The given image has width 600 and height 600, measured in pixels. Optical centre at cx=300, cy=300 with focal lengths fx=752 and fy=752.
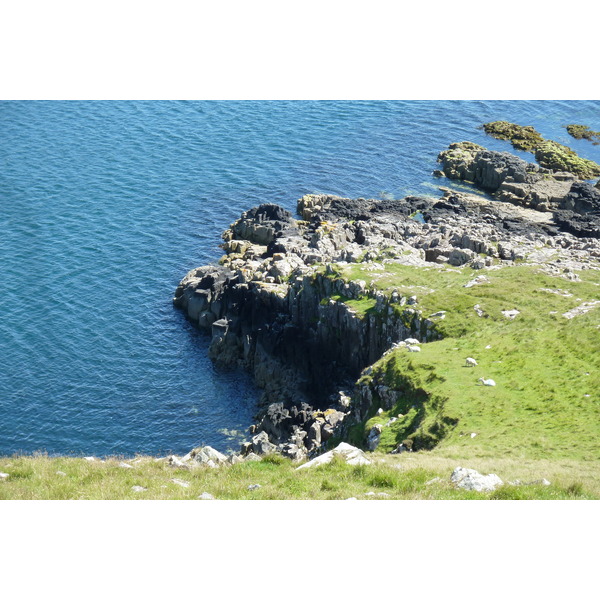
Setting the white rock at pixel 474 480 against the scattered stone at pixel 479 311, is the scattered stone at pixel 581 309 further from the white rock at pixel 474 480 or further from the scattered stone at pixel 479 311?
the white rock at pixel 474 480

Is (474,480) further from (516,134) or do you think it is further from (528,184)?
(516,134)

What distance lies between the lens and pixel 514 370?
153ft

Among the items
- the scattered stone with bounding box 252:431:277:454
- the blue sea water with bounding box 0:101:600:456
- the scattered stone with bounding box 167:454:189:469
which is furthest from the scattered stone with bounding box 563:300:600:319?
the scattered stone with bounding box 167:454:189:469

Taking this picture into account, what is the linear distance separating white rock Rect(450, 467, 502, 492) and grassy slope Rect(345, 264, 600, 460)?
6.59 metres

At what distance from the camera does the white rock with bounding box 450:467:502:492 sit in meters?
28.2

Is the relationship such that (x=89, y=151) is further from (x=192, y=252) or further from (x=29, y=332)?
(x=29, y=332)

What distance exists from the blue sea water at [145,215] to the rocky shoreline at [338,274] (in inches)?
160

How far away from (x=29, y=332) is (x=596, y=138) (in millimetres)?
104036

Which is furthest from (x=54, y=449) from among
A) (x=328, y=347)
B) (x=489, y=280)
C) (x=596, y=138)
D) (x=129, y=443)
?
(x=596, y=138)

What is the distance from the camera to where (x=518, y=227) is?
96.1 m

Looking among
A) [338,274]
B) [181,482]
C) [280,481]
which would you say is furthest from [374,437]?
[338,274]

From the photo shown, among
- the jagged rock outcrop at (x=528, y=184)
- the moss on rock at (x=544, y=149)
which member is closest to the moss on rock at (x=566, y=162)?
the moss on rock at (x=544, y=149)

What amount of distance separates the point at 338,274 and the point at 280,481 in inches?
1718

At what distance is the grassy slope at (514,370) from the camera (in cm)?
3803
